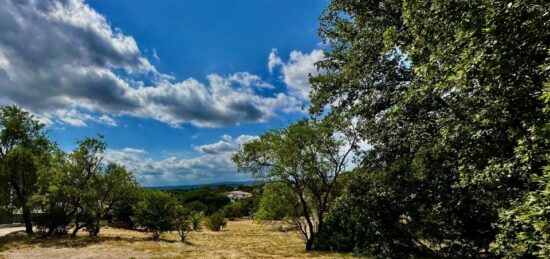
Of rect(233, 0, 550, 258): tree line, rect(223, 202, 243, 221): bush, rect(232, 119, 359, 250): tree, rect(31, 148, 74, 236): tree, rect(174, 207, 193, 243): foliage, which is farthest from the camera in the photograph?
rect(223, 202, 243, 221): bush

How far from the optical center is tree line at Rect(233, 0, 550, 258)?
7.83 metres

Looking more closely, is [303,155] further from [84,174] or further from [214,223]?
[214,223]

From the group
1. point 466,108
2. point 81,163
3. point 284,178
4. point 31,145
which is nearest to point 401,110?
point 466,108

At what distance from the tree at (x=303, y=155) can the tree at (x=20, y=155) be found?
2156 cm

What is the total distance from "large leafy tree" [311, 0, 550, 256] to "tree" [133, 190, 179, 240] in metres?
17.8

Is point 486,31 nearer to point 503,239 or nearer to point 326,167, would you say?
point 503,239

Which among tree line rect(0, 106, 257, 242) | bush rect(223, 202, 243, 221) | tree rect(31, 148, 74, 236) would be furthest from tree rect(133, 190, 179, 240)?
bush rect(223, 202, 243, 221)

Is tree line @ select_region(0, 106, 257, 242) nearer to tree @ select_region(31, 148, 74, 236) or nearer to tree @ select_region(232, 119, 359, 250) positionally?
tree @ select_region(31, 148, 74, 236)

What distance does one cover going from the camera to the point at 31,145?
110 ft

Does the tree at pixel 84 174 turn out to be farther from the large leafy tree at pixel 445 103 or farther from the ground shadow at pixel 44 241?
the large leafy tree at pixel 445 103

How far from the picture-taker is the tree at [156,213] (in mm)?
30156

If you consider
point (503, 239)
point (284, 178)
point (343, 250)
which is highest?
point (284, 178)

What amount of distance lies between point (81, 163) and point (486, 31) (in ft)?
101

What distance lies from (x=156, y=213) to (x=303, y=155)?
51.3 feet
